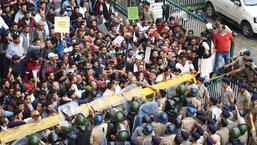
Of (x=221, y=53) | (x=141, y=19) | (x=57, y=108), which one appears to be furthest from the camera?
(x=141, y=19)

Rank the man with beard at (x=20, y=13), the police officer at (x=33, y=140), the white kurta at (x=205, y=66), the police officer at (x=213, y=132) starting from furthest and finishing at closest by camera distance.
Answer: the white kurta at (x=205, y=66), the man with beard at (x=20, y=13), the police officer at (x=213, y=132), the police officer at (x=33, y=140)

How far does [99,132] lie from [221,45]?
5.64 meters

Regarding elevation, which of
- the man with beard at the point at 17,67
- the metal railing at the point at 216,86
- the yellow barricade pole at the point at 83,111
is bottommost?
the metal railing at the point at 216,86

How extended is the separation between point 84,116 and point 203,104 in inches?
116

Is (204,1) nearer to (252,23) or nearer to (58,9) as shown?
(252,23)

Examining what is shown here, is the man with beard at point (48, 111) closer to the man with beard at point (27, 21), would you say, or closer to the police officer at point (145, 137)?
the police officer at point (145, 137)

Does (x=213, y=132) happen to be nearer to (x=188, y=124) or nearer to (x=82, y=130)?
(x=188, y=124)

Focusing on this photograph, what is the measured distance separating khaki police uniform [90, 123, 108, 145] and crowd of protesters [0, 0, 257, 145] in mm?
19

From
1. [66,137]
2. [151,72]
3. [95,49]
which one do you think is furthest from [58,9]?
[66,137]

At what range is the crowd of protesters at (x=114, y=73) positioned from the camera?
464 inches

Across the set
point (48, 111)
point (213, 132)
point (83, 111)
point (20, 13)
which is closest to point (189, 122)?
point (213, 132)

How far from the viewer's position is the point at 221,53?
53.3 feet

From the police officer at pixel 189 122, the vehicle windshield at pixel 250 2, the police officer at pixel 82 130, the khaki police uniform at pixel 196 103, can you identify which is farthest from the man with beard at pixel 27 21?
the vehicle windshield at pixel 250 2

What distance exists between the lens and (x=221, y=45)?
1614 centimetres
